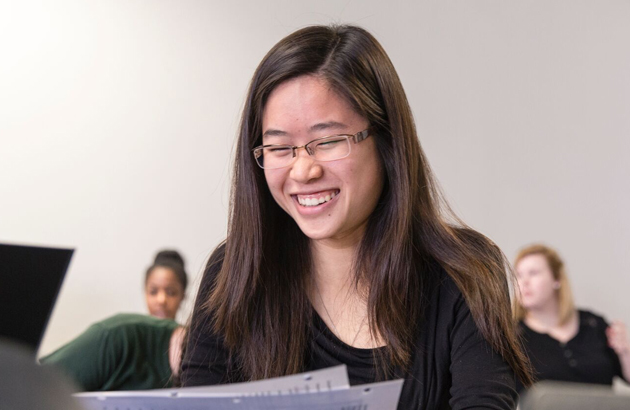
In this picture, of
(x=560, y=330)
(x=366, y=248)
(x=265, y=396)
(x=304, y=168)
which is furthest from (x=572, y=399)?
(x=560, y=330)

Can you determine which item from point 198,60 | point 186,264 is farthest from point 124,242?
point 198,60

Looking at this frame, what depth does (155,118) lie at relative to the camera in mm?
4012

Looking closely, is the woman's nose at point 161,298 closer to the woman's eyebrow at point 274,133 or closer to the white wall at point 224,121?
the white wall at point 224,121

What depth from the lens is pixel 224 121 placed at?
13.5 ft

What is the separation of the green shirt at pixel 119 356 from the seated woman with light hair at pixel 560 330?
5.99 feet

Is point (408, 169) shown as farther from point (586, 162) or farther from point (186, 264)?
point (586, 162)

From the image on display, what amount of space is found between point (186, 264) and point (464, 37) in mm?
1971

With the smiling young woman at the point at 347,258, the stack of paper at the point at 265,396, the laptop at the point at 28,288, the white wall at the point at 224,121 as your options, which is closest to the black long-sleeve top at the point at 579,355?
the white wall at the point at 224,121

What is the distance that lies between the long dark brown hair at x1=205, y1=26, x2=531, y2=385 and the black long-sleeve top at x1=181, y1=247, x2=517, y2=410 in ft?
0.06

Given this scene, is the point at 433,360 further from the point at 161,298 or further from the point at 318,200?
the point at 161,298

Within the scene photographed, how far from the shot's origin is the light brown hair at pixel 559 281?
375cm

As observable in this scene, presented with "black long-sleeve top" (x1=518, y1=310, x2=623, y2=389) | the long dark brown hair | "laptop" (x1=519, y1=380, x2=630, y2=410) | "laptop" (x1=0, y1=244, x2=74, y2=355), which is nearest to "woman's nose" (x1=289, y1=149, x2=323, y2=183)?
the long dark brown hair

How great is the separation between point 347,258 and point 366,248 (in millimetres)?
42

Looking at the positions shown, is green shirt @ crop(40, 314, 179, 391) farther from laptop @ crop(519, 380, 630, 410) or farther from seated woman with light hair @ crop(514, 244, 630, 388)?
seated woman with light hair @ crop(514, 244, 630, 388)
